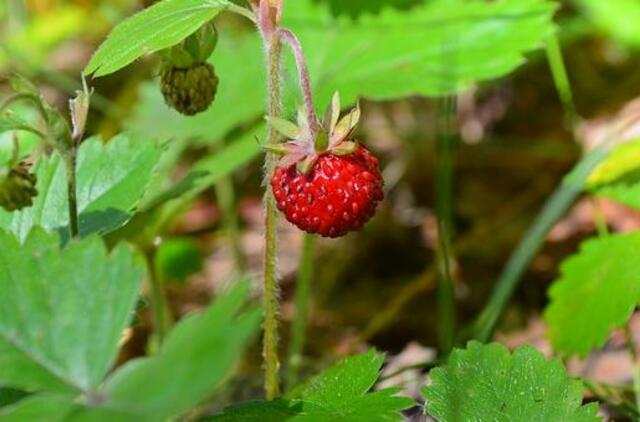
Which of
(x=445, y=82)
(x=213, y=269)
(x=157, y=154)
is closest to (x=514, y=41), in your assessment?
(x=445, y=82)

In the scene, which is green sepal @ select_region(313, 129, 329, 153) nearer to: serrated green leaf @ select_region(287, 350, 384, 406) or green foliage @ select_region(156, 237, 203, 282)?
serrated green leaf @ select_region(287, 350, 384, 406)

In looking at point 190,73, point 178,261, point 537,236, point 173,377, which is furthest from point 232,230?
point 173,377

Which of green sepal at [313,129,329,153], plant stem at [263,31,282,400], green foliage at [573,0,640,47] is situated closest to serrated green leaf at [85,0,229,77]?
plant stem at [263,31,282,400]

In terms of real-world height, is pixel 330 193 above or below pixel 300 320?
above

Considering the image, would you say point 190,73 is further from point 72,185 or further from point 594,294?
point 594,294

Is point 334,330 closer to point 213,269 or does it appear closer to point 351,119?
point 213,269

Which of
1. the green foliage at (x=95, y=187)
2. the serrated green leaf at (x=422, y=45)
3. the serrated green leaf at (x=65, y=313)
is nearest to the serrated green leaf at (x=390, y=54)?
the serrated green leaf at (x=422, y=45)
